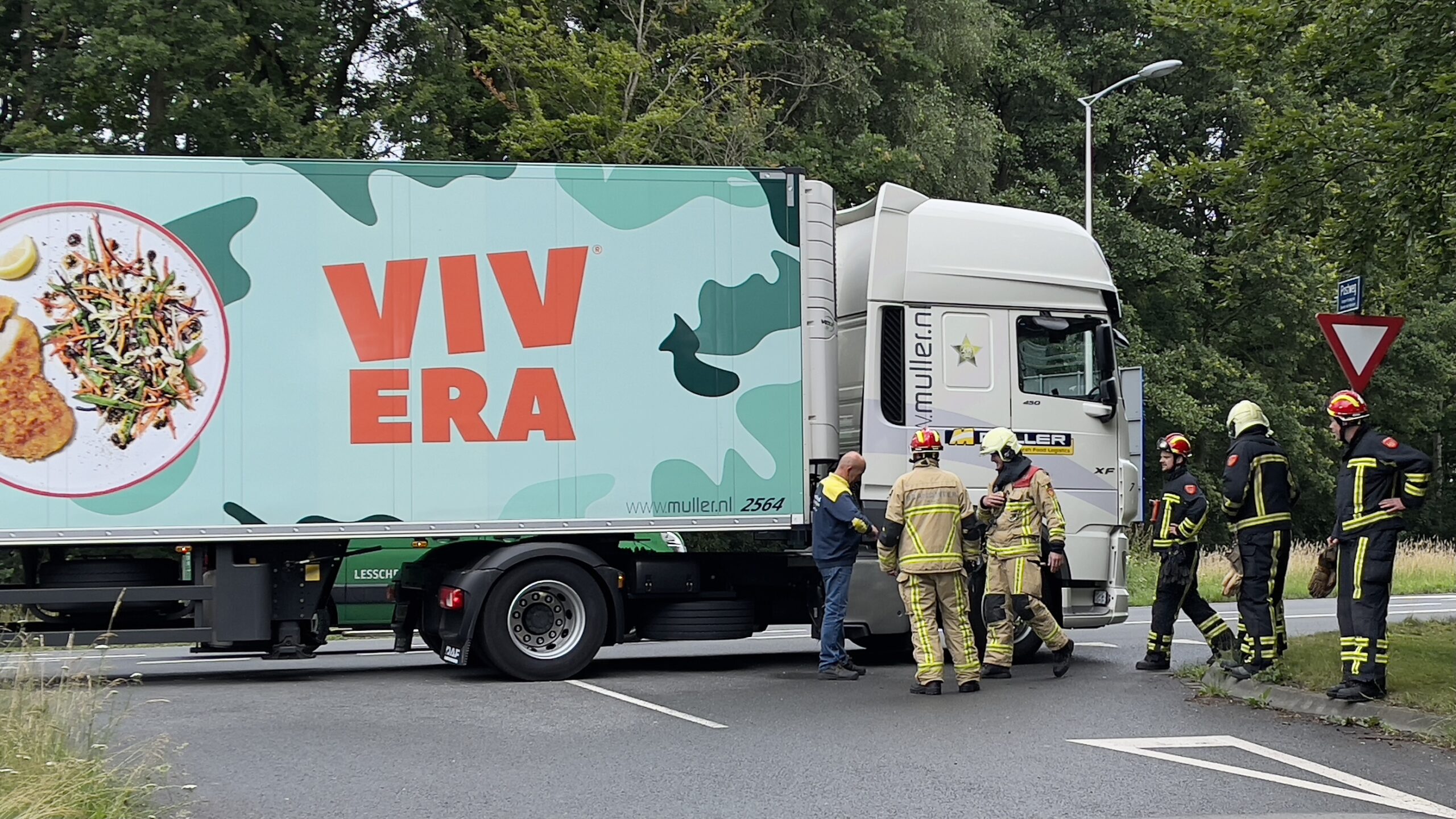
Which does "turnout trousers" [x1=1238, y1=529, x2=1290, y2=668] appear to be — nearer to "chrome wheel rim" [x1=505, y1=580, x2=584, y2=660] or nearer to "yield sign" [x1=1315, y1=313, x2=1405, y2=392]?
"yield sign" [x1=1315, y1=313, x2=1405, y2=392]

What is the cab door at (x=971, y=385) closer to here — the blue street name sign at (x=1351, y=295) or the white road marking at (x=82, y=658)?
the blue street name sign at (x=1351, y=295)

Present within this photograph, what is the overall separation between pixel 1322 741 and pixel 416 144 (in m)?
17.4

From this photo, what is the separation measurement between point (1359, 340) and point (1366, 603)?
2803 millimetres

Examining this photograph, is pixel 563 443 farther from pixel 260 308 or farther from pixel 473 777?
pixel 473 777

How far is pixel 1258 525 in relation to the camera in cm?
1001

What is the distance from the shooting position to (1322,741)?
8.13 m

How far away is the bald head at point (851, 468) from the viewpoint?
10.3 meters

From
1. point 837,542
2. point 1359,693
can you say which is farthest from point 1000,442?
point 1359,693

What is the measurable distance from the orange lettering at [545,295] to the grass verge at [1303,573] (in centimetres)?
1187

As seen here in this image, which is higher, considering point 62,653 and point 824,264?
point 824,264

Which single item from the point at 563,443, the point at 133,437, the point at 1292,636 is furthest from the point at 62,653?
the point at 1292,636

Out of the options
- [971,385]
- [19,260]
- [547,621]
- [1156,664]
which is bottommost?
[1156,664]

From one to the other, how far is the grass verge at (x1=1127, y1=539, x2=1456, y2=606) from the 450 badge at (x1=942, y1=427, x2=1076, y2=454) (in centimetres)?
911

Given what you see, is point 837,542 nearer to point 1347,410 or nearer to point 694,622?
point 694,622
